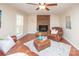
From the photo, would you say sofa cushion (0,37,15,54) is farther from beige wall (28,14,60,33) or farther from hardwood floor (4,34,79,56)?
beige wall (28,14,60,33)

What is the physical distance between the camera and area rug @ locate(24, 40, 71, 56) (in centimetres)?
163

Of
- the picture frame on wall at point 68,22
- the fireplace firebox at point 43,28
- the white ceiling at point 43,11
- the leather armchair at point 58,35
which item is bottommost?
the leather armchair at point 58,35

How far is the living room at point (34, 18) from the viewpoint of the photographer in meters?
1.60

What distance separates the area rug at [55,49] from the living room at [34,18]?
0.36ft

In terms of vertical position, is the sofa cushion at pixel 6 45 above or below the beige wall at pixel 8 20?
below

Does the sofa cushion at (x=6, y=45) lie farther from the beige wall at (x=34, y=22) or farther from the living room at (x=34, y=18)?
the beige wall at (x=34, y=22)

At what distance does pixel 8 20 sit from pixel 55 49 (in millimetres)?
758

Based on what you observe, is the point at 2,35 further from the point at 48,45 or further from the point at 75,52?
the point at 75,52

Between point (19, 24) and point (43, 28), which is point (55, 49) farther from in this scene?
point (19, 24)

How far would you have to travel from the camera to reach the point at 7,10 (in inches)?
63.1

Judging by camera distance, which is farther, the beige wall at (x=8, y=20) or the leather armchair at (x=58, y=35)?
the leather armchair at (x=58, y=35)

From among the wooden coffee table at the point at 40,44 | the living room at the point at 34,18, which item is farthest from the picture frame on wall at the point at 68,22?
the wooden coffee table at the point at 40,44

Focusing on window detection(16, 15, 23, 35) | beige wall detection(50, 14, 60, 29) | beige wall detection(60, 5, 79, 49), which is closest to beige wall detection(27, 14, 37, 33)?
window detection(16, 15, 23, 35)

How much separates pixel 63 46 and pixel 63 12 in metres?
0.48
